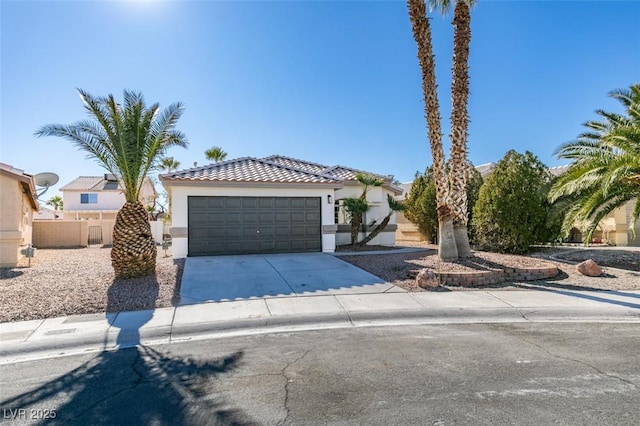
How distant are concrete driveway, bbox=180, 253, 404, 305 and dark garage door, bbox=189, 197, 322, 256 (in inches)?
54.6

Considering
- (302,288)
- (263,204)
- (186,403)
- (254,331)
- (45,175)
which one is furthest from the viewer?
(45,175)

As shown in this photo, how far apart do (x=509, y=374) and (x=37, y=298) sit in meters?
9.07

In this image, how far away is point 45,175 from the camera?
17516 millimetres

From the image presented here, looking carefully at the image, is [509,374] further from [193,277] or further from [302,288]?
[193,277]

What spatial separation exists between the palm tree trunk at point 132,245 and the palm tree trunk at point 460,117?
9184mm

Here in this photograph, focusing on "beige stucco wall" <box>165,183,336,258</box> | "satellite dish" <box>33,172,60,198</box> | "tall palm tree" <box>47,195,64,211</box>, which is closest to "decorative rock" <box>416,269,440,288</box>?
"beige stucco wall" <box>165,183,336,258</box>

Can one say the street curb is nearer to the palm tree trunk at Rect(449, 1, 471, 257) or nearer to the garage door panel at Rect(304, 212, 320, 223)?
the palm tree trunk at Rect(449, 1, 471, 257)

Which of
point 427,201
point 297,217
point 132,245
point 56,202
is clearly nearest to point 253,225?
point 297,217

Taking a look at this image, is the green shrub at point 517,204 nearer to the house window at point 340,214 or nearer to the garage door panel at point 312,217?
the house window at point 340,214

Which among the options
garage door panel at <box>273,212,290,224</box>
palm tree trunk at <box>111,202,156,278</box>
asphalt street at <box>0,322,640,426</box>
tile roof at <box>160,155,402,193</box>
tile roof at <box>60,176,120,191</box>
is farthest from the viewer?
tile roof at <box>60,176,120,191</box>

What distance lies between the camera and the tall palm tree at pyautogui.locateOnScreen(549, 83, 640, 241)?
34.8ft

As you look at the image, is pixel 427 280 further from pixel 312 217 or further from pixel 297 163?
pixel 297 163

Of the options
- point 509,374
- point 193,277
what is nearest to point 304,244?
point 193,277

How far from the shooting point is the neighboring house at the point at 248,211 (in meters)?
14.4
